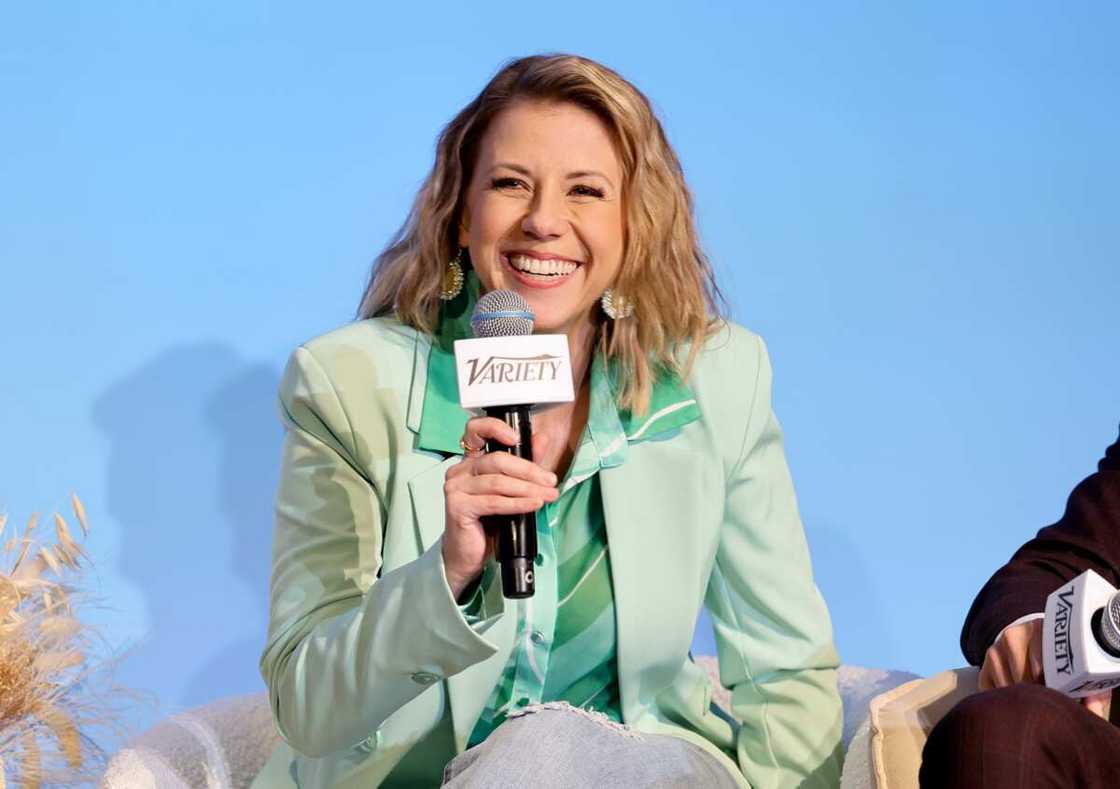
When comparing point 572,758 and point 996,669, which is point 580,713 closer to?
point 572,758

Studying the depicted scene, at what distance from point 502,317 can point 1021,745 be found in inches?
23.4

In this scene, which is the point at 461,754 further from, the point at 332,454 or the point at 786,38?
the point at 786,38

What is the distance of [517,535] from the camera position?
4.56 feet

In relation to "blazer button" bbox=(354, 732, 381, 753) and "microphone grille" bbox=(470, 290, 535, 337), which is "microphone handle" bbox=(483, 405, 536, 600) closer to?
"microphone grille" bbox=(470, 290, 535, 337)

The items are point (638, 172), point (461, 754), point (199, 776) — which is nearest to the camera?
point (461, 754)

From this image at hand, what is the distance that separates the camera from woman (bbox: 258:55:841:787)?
176 cm

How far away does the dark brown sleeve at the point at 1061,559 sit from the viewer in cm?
176

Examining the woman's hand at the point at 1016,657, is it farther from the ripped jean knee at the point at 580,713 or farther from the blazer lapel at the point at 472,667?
the blazer lapel at the point at 472,667

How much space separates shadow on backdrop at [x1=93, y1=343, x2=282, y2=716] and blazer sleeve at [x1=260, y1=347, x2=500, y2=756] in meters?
0.77

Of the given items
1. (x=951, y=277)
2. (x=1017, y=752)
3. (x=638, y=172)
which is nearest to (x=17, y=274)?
(x=638, y=172)

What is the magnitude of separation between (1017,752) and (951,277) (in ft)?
4.73

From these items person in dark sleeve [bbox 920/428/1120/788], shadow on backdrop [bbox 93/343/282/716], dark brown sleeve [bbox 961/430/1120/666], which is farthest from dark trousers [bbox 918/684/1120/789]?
shadow on backdrop [bbox 93/343/282/716]

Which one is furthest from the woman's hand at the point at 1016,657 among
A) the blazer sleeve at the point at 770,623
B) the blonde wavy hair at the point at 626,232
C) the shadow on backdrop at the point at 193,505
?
the shadow on backdrop at the point at 193,505

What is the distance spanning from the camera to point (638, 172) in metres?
1.92
